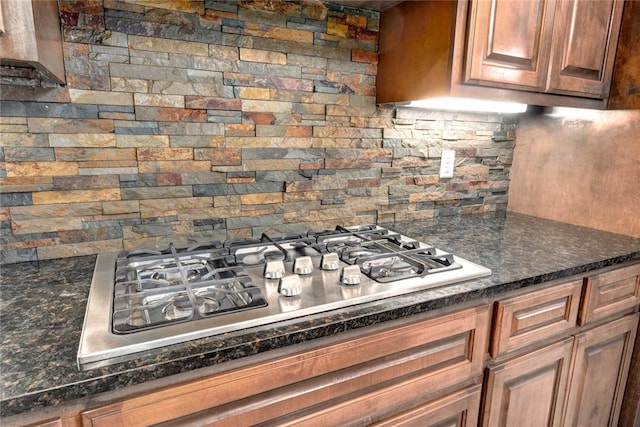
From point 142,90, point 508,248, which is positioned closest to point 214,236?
point 142,90

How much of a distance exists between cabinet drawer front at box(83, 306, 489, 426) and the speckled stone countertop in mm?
50

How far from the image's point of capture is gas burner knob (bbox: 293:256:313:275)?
3.46ft

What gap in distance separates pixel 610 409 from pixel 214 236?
5.62 feet

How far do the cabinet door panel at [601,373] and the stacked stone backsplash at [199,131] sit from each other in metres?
0.85

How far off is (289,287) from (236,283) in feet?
0.47

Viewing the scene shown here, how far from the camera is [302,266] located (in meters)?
1.06

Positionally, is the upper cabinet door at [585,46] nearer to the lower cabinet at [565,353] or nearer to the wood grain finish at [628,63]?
the wood grain finish at [628,63]

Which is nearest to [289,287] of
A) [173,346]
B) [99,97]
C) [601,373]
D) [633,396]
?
[173,346]

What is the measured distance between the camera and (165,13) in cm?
118

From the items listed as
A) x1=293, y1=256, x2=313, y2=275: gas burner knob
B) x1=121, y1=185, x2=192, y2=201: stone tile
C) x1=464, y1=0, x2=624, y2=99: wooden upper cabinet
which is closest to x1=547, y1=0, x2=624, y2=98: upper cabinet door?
x1=464, y1=0, x2=624, y2=99: wooden upper cabinet

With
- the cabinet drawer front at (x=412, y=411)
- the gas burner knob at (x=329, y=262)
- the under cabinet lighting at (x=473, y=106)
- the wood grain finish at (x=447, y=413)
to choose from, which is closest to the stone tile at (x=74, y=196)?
the gas burner knob at (x=329, y=262)

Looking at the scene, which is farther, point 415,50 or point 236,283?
point 415,50

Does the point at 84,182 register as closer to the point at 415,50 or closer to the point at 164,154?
the point at 164,154

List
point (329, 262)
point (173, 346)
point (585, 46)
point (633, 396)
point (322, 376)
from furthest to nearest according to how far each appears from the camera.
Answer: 1. point (633, 396)
2. point (585, 46)
3. point (329, 262)
4. point (322, 376)
5. point (173, 346)
